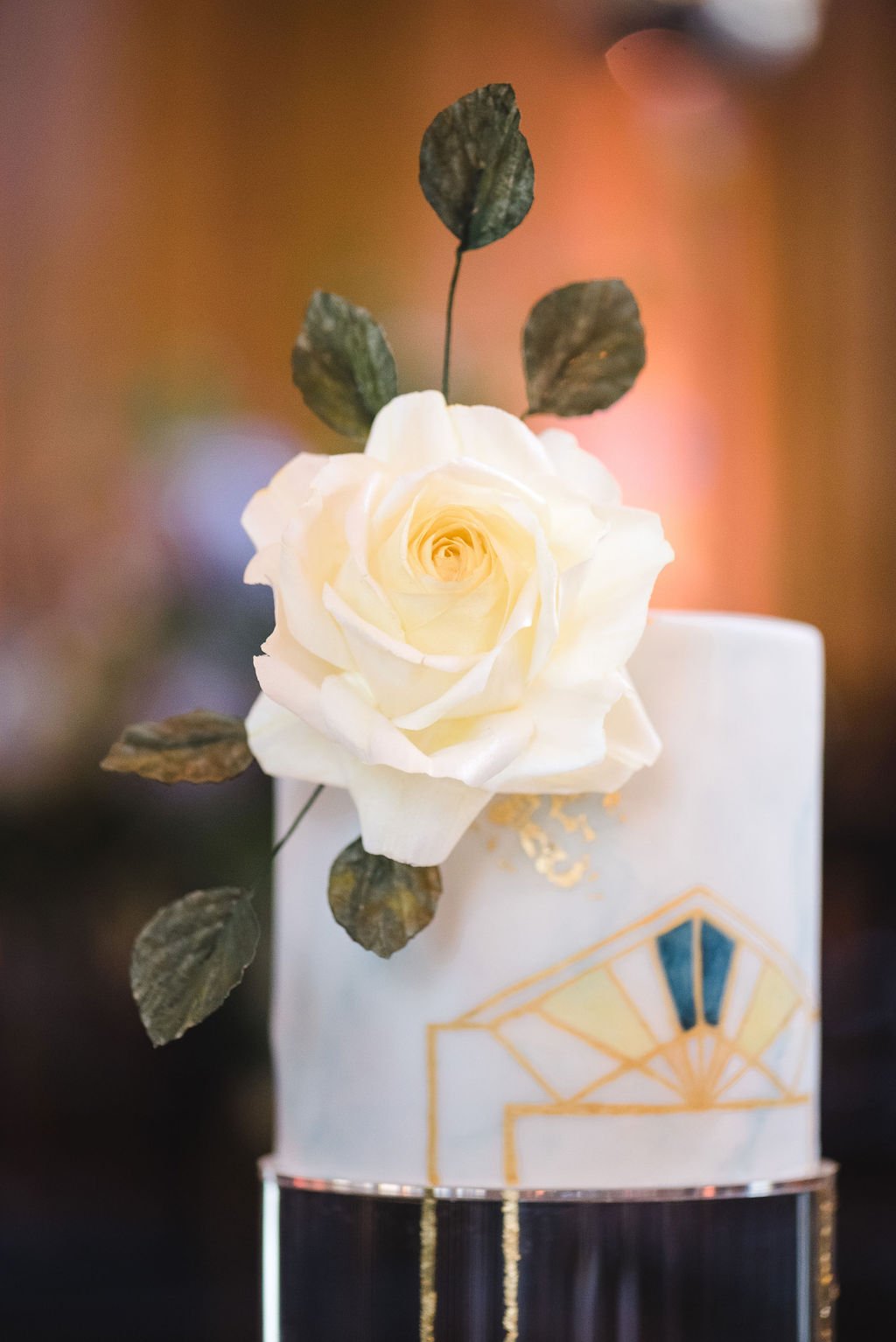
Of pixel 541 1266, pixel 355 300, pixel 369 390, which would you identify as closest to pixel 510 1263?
pixel 541 1266

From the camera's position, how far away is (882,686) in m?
1.32

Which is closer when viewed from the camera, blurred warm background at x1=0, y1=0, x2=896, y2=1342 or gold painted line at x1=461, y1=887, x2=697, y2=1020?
gold painted line at x1=461, y1=887, x2=697, y2=1020

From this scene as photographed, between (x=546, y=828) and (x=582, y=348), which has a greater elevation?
(x=582, y=348)

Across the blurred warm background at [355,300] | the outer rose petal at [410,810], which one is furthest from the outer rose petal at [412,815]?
the blurred warm background at [355,300]

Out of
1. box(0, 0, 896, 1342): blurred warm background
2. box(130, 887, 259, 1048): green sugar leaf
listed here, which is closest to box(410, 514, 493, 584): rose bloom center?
box(130, 887, 259, 1048): green sugar leaf

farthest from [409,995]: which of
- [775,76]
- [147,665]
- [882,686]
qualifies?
[775,76]

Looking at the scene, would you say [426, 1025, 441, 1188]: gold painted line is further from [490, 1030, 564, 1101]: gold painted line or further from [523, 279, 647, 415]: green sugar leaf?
[523, 279, 647, 415]: green sugar leaf

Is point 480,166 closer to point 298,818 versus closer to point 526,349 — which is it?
point 526,349

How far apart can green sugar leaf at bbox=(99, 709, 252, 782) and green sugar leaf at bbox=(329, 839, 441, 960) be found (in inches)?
1.6

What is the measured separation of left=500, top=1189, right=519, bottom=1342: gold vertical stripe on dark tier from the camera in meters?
0.34

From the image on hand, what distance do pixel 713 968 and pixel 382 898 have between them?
0.28ft

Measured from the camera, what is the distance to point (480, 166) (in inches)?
14.2

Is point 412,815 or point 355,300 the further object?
point 355,300

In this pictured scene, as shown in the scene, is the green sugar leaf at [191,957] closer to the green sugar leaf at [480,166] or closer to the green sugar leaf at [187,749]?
the green sugar leaf at [187,749]
